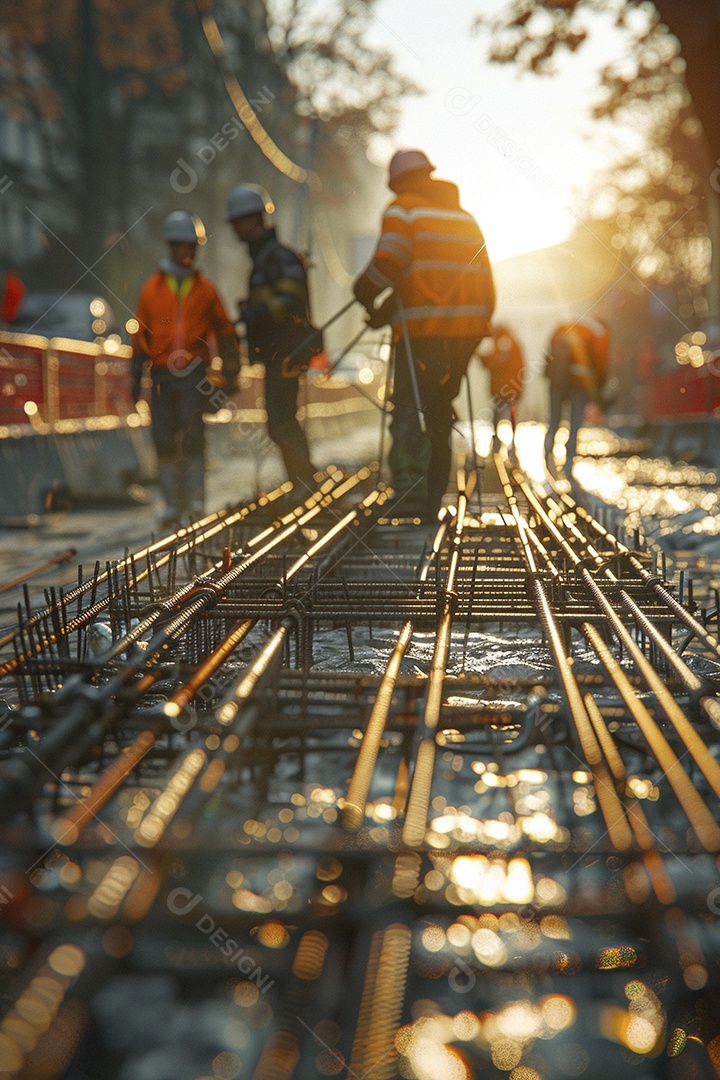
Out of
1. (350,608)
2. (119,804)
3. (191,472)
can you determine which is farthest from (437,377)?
(119,804)

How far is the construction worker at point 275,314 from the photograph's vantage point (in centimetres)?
780

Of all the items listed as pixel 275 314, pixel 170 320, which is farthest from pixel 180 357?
pixel 275 314

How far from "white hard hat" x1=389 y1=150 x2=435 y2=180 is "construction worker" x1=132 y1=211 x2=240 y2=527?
6.25ft

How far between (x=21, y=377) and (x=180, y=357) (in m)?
3.07

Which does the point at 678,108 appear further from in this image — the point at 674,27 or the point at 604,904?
the point at 604,904

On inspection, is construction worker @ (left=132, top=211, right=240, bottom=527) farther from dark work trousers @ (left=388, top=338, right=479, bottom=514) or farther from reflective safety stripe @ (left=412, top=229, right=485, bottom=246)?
reflective safety stripe @ (left=412, top=229, right=485, bottom=246)

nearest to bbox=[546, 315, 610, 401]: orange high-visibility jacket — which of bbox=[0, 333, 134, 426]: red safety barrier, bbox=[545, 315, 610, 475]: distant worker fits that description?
bbox=[545, 315, 610, 475]: distant worker

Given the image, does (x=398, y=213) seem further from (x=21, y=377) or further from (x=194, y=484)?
(x=21, y=377)

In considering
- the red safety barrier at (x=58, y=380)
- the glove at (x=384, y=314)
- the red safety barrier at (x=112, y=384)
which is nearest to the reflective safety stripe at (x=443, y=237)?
the glove at (x=384, y=314)

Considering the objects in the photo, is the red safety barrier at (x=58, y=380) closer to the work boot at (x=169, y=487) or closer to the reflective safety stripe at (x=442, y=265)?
the work boot at (x=169, y=487)

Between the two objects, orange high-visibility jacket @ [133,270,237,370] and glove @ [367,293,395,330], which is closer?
glove @ [367,293,395,330]

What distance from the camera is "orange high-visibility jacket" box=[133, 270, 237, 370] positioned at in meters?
8.27

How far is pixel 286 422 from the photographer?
793cm

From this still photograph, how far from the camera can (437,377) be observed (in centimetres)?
738
